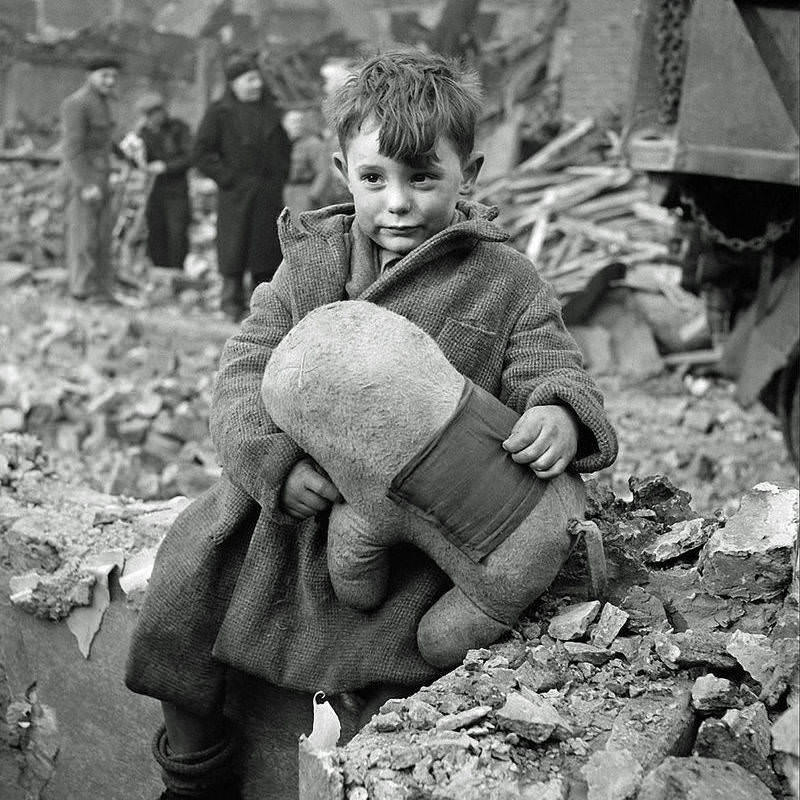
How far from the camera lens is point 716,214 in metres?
6.02

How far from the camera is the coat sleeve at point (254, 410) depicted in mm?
2242

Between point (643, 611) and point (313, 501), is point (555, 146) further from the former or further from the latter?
point (313, 501)

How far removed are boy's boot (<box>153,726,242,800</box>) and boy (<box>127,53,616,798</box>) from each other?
219mm

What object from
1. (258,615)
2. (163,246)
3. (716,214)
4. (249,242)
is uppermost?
(258,615)

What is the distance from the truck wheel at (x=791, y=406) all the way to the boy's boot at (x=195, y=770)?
399cm

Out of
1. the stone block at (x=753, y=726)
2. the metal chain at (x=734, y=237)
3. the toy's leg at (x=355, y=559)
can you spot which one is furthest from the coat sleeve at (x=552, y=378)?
the metal chain at (x=734, y=237)

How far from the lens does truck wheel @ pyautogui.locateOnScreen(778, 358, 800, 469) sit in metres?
5.99

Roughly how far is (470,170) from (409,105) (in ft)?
0.76

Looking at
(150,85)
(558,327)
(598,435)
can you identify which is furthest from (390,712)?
(150,85)

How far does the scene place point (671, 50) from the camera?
18.4 ft

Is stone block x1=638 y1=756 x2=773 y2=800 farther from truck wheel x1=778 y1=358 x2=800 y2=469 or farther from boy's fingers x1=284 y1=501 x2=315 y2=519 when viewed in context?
truck wheel x1=778 y1=358 x2=800 y2=469

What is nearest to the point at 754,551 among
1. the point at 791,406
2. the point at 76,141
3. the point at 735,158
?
the point at 735,158

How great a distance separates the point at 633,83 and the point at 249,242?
17.1ft

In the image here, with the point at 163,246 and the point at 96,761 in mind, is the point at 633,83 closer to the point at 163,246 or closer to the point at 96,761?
the point at 96,761
